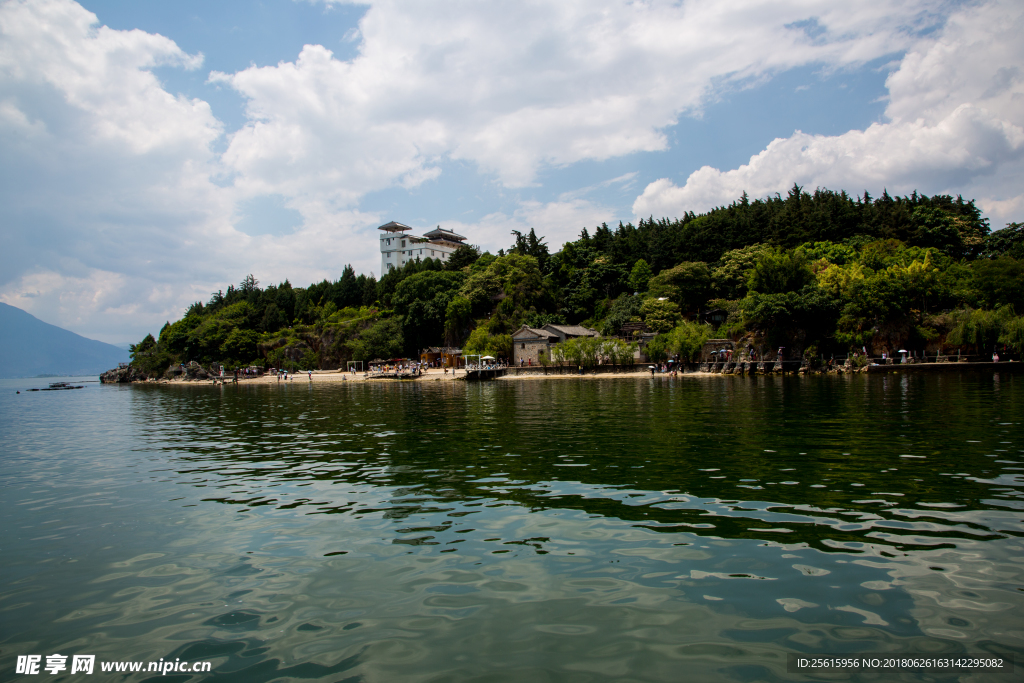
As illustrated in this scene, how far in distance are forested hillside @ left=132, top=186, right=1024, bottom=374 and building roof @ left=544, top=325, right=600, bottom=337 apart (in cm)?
284

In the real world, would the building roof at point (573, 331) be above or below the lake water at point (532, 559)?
above

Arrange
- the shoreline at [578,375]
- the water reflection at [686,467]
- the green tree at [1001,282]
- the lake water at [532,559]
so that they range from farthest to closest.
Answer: the green tree at [1001,282] → the shoreline at [578,375] → the water reflection at [686,467] → the lake water at [532,559]

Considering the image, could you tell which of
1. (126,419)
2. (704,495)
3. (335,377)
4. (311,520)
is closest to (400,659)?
(311,520)

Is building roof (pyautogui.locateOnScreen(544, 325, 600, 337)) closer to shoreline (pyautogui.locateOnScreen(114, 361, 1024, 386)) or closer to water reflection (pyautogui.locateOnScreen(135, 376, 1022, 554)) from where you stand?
shoreline (pyautogui.locateOnScreen(114, 361, 1024, 386))

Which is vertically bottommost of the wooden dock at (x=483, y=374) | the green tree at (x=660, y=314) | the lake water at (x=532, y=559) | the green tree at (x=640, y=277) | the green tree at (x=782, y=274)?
the lake water at (x=532, y=559)

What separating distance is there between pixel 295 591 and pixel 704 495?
6.46m

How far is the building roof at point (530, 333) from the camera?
219 feet

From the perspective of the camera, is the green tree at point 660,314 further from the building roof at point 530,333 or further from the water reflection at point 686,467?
the water reflection at point 686,467

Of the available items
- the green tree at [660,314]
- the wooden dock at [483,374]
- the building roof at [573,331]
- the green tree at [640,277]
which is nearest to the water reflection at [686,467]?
the green tree at [660,314]

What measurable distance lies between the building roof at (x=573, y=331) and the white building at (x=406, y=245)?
2152 inches

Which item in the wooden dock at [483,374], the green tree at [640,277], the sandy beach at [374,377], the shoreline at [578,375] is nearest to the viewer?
the shoreline at [578,375]

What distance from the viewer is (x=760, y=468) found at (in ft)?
35.7

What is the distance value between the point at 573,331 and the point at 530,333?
5540 millimetres

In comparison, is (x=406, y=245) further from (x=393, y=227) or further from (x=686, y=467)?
(x=686, y=467)
